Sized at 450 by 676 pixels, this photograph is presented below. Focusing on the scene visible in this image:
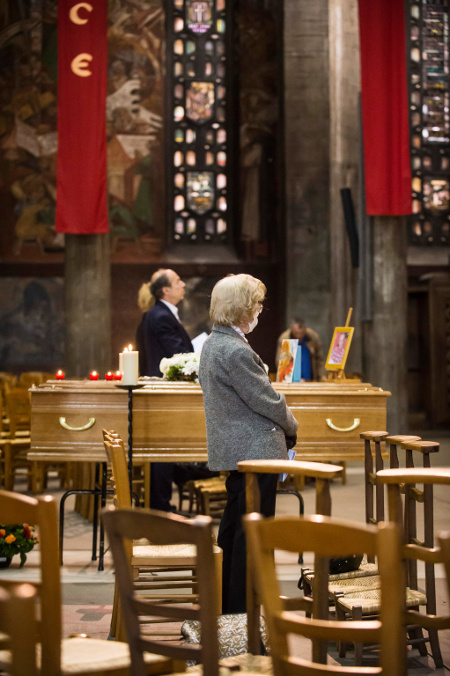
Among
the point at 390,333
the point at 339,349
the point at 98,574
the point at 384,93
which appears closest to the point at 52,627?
the point at 98,574

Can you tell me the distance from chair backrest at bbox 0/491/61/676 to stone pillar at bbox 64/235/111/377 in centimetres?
834

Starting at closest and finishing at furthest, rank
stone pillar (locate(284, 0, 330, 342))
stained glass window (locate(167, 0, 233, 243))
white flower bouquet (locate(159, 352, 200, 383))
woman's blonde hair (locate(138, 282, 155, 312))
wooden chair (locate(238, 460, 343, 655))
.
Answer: wooden chair (locate(238, 460, 343, 655))
white flower bouquet (locate(159, 352, 200, 383))
woman's blonde hair (locate(138, 282, 155, 312))
stone pillar (locate(284, 0, 330, 342))
stained glass window (locate(167, 0, 233, 243))

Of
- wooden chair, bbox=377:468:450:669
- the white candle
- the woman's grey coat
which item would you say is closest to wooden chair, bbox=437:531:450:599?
wooden chair, bbox=377:468:450:669

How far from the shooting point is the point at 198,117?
16031 millimetres

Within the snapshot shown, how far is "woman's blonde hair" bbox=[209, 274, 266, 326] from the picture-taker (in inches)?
149

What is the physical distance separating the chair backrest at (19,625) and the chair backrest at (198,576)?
1.24ft

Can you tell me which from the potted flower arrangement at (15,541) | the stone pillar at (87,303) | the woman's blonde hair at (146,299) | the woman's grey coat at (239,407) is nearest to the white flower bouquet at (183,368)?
the woman's blonde hair at (146,299)

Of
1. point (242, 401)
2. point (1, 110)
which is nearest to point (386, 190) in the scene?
point (242, 401)

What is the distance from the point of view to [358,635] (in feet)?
6.36

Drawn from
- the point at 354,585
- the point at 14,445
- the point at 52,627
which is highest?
the point at 52,627

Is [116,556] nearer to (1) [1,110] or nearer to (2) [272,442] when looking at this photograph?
(2) [272,442]

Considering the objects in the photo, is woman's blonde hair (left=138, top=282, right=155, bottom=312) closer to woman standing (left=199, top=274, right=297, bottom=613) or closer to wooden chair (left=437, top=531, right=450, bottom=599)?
woman standing (left=199, top=274, right=297, bottom=613)

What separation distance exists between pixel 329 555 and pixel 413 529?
222cm

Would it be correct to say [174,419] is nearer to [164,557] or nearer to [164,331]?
[164,331]
